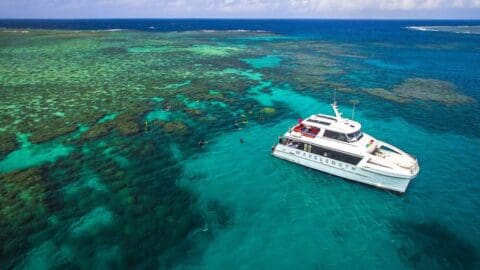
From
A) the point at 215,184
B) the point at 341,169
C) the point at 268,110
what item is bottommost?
the point at 215,184

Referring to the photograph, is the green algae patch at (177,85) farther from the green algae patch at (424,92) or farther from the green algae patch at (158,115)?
the green algae patch at (424,92)

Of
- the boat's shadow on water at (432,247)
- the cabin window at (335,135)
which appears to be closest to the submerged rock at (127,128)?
the cabin window at (335,135)

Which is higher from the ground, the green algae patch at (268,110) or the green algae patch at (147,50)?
the green algae patch at (147,50)

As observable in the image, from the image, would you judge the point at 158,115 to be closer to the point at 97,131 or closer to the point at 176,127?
the point at 176,127

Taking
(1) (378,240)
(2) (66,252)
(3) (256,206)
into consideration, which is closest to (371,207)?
(1) (378,240)

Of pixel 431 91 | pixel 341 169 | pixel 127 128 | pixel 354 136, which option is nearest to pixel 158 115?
pixel 127 128

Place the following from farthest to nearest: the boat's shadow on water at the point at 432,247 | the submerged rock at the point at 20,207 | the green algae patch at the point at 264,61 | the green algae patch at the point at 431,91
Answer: the green algae patch at the point at 264,61 → the green algae patch at the point at 431,91 → the submerged rock at the point at 20,207 → the boat's shadow on water at the point at 432,247

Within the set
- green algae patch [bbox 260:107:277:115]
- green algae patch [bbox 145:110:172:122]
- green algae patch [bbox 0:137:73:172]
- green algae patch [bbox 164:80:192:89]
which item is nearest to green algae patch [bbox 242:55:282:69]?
green algae patch [bbox 164:80:192:89]

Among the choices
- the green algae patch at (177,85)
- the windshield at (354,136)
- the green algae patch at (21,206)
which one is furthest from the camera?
the green algae patch at (177,85)

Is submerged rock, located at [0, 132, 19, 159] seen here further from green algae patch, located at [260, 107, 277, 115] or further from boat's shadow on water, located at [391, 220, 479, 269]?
boat's shadow on water, located at [391, 220, 479, 269]
